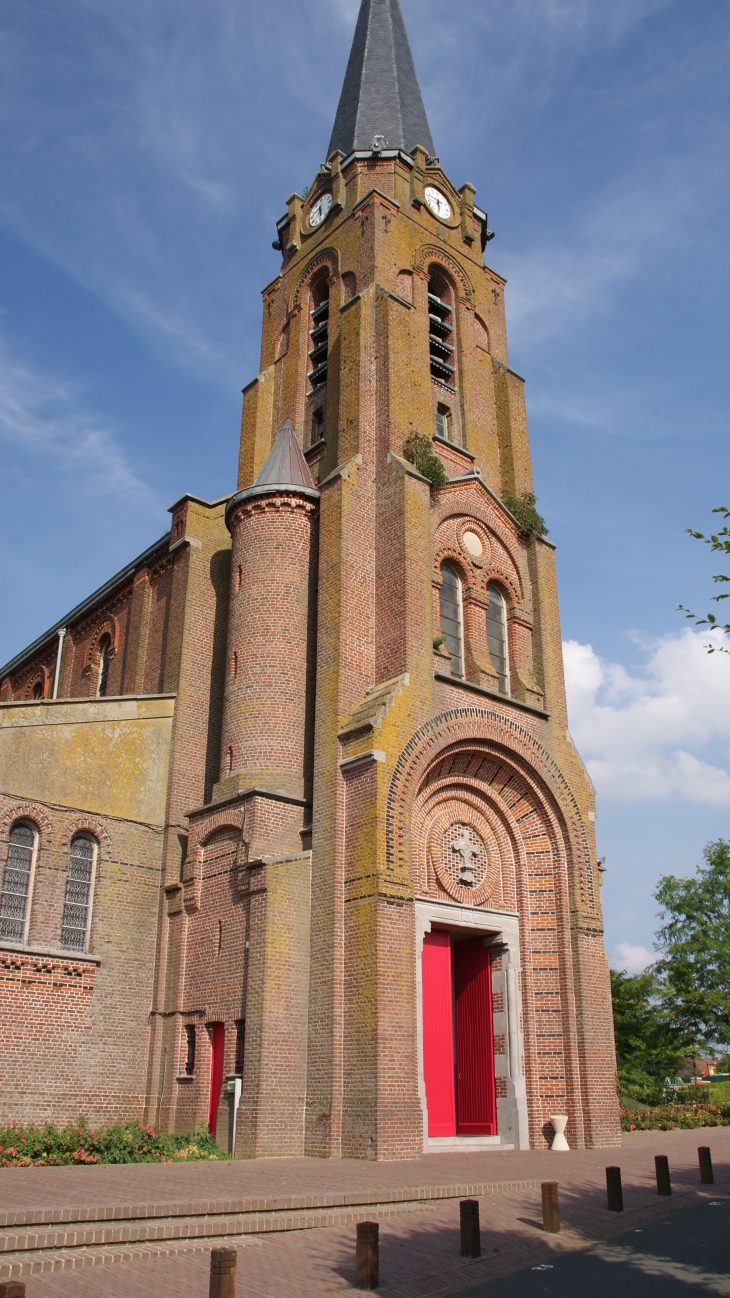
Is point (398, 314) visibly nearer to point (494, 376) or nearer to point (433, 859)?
point (494, 376)

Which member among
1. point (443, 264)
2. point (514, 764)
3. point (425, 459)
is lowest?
point (514, 764)

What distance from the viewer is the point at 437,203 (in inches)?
1190

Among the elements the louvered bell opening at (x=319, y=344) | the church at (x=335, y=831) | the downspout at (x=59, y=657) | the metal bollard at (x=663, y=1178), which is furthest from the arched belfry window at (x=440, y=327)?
the metal bollard at (x=663, y=1178)

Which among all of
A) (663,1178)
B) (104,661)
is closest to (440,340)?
(104,661)

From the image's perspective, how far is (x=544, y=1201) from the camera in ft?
36.0

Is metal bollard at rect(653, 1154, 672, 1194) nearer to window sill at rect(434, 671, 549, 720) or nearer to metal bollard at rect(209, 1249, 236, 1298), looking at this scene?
metal bollard at rect(209, 1249, 236, 1298)

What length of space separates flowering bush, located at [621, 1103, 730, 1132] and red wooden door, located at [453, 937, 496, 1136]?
6.06 m

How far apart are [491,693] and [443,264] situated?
13893mm

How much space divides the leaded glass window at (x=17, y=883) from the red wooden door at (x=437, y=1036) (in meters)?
7.69

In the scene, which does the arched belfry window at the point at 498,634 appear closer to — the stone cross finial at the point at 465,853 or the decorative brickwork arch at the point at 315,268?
the stone cross finial at the point at 465,853

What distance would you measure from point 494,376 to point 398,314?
15.3 feet

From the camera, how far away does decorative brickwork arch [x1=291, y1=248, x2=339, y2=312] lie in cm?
2856

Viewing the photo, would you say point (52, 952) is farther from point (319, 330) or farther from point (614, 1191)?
point (319, 330)

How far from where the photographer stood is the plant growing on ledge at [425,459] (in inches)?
907
